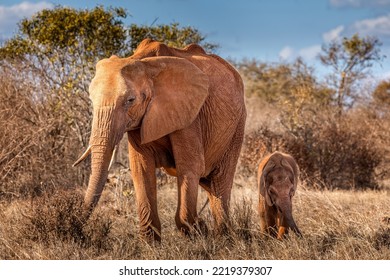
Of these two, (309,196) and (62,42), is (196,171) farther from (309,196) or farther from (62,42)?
(62,42)

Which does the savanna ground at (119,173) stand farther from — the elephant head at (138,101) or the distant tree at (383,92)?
the distant tree at (383,92)

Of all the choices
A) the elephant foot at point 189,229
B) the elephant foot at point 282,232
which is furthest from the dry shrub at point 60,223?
the elephant foot at point 282,232

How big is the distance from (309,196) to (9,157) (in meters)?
4.77

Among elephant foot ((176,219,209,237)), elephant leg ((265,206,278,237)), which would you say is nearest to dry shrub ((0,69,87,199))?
elephant leg ((265,206,278,237))

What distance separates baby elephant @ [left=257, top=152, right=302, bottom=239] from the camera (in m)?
9.10

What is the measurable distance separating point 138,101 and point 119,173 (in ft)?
17.8

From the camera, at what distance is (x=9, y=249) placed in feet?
26.4

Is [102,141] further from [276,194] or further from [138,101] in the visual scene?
[276,194]

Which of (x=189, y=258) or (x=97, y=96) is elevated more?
(x=97, y=96)

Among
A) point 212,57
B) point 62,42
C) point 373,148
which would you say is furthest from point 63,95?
point 373,148

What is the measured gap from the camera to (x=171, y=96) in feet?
26.2

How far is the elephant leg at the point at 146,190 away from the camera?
319 inches

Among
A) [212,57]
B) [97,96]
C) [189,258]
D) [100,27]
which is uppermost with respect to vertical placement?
[100,27]

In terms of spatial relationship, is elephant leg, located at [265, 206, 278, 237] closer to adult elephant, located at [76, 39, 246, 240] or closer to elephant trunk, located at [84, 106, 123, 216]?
adult elephant, located at [76, 39, 246, 240]
